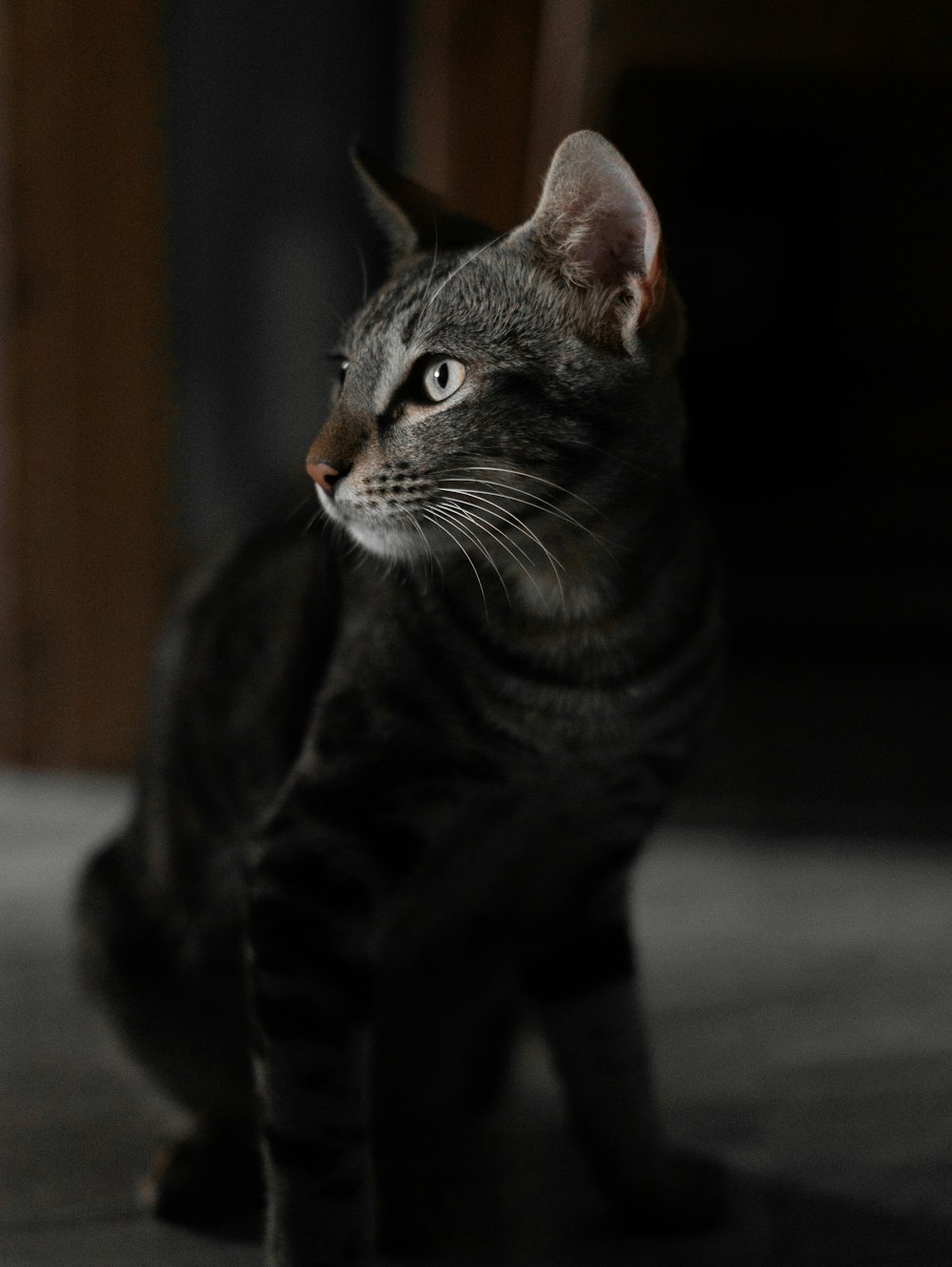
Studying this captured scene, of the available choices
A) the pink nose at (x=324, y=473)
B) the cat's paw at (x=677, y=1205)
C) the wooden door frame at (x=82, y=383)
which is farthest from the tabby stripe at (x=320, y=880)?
the wooden door frame at (x=82, y=383)

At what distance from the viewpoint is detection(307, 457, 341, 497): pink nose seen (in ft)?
2.56

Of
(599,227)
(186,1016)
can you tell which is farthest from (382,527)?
(186,1016)

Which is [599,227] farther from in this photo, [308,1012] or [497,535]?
[308,1012]

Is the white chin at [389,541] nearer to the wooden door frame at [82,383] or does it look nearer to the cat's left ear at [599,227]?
the cat's left ear at [599,227]

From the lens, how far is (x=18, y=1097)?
1061 millimetres

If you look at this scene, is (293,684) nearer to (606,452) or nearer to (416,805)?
(416,805)

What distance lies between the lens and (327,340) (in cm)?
149

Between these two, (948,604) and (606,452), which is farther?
(948,604)

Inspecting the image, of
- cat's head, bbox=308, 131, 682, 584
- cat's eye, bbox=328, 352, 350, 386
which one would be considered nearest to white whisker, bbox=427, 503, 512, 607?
cat's head, bbox=308, 131, 682, 584

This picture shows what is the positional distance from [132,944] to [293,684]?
0.28 meters

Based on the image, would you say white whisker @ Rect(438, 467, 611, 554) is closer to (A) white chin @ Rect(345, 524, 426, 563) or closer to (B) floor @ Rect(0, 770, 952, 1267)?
(A) white chin @ Rect(345, 524, 426, 563)

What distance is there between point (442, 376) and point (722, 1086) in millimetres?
724

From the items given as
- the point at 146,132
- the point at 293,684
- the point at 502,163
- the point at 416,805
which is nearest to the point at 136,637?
A: the point at 146,132

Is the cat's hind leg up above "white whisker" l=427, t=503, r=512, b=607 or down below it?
below
